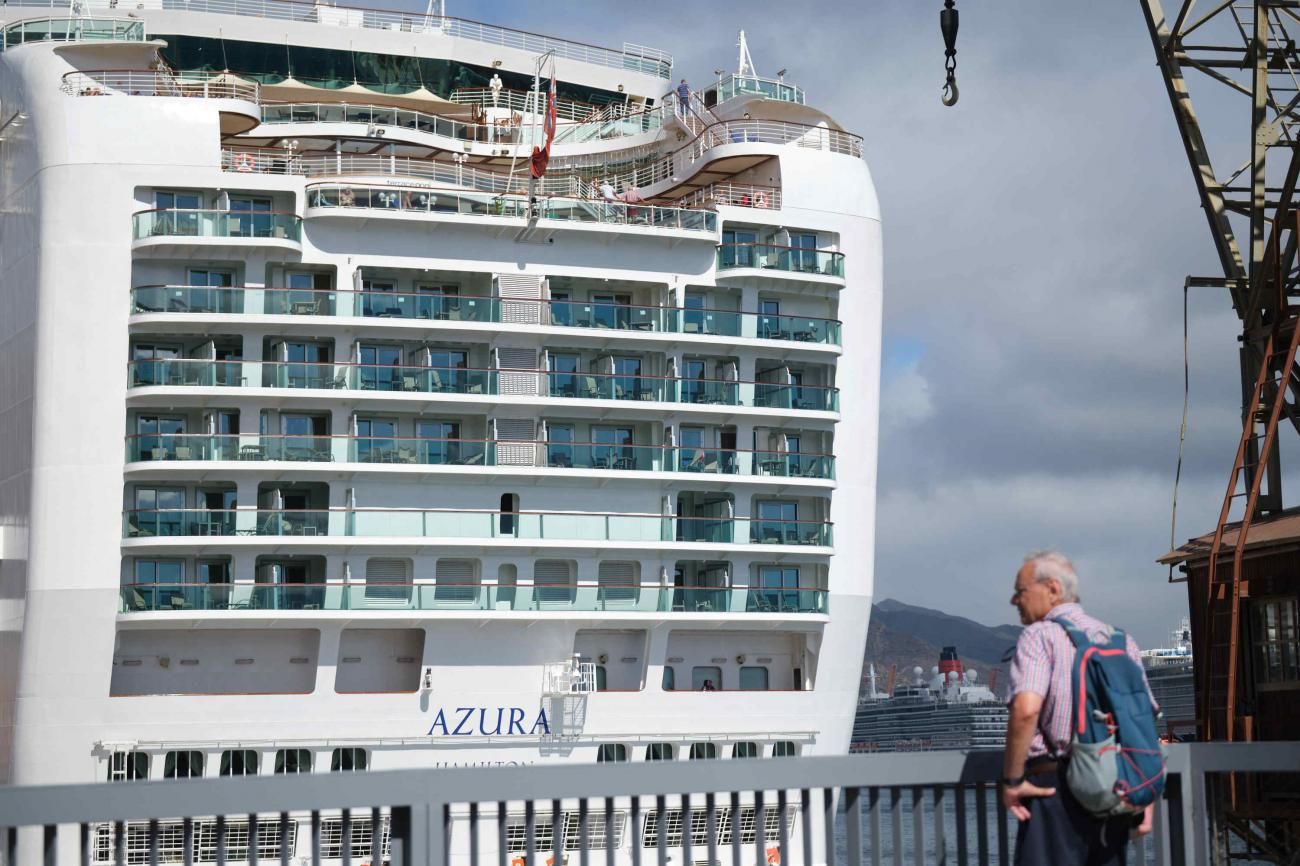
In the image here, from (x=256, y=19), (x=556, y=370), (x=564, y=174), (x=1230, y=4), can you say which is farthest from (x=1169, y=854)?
(x=256, y=19)

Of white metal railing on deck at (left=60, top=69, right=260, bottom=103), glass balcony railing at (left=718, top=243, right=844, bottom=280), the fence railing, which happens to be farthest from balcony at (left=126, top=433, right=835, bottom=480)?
the fence railing

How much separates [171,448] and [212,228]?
450 cm

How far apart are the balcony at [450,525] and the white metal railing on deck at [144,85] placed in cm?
866

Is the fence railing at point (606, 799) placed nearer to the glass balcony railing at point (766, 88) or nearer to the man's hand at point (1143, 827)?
the man's hand at point (1143, 827)

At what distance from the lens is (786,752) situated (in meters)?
37.5

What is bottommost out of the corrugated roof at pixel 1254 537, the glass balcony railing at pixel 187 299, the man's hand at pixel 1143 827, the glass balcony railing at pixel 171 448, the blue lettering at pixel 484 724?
the blue lettering at pixel 484 724

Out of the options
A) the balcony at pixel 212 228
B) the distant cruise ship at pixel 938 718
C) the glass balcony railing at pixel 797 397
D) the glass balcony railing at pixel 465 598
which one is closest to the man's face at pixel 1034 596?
the glass balcony railing at pixel 465 598

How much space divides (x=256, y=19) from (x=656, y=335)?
15.8 m

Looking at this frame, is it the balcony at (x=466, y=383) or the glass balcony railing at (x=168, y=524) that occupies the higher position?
the balcony at (x=466, y=383)

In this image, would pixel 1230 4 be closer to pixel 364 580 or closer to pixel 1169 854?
pixel 364 580

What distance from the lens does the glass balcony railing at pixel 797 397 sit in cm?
4050

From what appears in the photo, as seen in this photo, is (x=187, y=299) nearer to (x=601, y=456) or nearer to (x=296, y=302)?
(x=296, y=302)

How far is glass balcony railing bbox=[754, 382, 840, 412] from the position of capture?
133 ft

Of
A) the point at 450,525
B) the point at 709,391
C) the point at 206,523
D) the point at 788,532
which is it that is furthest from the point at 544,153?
the point at 206,523
